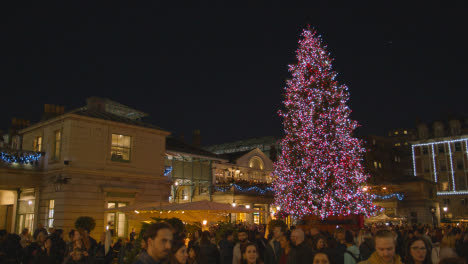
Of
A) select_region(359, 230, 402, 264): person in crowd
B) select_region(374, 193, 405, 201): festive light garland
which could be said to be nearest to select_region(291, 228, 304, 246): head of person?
select_region(359, 230, 402, 264): person in crowd

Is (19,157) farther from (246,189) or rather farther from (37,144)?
(246,189)

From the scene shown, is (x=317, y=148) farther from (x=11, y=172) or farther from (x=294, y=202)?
(x=11, y=172)

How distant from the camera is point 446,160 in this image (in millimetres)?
66438

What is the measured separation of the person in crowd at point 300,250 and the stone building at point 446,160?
209 feet

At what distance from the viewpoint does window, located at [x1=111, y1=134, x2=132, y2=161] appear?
73.7 ft

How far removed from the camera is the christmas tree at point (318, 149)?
2498 cm

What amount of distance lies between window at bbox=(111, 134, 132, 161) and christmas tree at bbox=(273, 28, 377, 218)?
10.1m

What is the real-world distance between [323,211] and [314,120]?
592 centimetres

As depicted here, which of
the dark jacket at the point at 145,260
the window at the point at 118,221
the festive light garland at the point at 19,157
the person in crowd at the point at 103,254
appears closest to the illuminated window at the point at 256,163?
the window at the point at 118,221

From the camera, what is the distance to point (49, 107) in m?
25.5

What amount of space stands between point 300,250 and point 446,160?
69190 mm

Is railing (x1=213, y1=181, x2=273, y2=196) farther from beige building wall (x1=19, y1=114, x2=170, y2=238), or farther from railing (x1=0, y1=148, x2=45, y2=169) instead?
railing (x1=0, y1=148, x2=45, y2=169)

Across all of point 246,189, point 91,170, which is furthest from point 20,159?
point 246,189

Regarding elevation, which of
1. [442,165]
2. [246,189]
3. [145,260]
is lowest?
[145,260]
